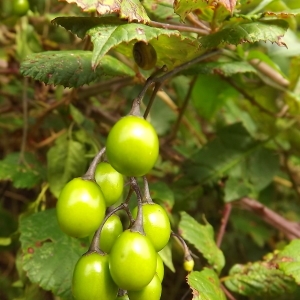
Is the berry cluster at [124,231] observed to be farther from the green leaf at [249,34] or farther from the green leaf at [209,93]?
the green leaf at [209,93]

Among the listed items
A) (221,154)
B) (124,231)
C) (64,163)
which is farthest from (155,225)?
(221,154)

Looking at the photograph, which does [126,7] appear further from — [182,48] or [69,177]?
[69,177]

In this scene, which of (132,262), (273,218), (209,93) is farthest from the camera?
(209,93)

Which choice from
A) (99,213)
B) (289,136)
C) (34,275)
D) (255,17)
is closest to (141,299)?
(99,213)

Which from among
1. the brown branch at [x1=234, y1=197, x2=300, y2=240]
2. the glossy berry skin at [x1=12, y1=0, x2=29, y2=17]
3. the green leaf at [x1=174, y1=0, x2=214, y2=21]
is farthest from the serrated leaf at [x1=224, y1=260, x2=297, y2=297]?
the glossy berry skin at [x1=12, y1=0, x2=29, y2=17]

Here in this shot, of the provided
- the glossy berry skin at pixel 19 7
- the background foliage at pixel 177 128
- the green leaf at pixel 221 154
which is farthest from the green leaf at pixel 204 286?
the glossy berry skin at pixel 19 7

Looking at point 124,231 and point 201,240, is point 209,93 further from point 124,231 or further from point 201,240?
point 124,231

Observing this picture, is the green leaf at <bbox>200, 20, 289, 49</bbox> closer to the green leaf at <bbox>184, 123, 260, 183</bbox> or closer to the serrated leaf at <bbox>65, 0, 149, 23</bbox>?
the serrated leaf at <bbox>65, 0, 149, 23</bbox>
